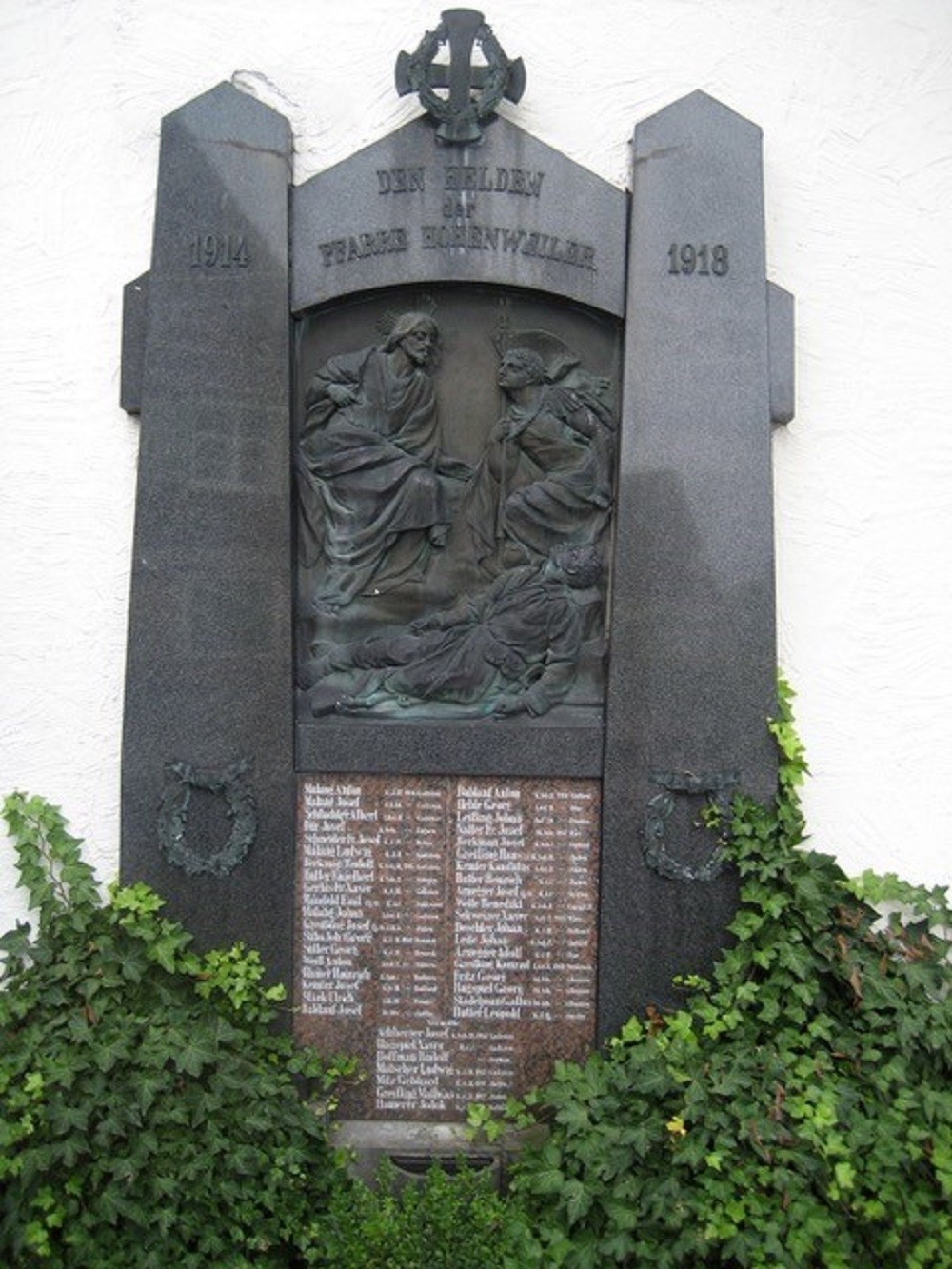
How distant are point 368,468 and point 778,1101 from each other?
2922 millimetres

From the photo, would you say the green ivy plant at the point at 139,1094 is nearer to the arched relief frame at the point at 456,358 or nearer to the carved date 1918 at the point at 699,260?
the arched relief frame at the point at 456,358

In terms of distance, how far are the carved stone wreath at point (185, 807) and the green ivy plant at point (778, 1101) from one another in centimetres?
145

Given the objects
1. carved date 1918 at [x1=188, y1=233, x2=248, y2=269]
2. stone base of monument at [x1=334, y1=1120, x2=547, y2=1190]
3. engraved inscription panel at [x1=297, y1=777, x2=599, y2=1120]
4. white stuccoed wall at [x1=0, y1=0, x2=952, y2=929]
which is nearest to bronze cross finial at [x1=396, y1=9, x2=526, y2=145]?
white stuccoed wall at [x1=0, y1=0, x2=952, y2=929]

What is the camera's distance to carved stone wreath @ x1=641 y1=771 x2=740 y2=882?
182 inches

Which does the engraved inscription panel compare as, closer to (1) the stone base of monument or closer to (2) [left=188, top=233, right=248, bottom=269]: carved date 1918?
(1) the stone base of monument

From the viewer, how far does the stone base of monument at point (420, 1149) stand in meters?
4.67

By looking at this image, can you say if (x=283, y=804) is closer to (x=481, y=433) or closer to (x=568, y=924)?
(x=568, y=924)

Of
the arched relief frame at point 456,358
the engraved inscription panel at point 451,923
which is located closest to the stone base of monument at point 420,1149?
the engraved inscription panel at point 451,923

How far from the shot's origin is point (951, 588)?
475cm

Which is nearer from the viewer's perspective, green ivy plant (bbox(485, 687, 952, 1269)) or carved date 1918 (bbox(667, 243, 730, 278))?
green ivy plant (bbox(485, 687, 952, 1269))

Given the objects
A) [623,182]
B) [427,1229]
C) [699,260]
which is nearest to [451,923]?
[427,1229]

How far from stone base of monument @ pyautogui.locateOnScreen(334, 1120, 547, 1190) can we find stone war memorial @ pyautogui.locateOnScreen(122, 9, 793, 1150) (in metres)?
0.06

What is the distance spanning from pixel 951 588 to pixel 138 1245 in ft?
13.2

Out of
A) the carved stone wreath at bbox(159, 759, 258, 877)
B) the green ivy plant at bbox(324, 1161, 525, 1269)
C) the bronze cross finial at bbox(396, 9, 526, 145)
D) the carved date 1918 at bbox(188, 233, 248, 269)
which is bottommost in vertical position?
the green ivy plant at bbox(324, 1161, 525, 1269)
